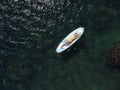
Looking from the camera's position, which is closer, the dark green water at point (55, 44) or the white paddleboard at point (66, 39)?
the dark green water at point (55, 44)

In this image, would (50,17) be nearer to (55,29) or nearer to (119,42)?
(55,29)

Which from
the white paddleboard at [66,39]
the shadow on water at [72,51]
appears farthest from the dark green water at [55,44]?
the white paddleboard at [66,39]

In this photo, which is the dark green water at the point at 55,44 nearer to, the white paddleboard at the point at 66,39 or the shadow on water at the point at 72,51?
the shadow on water at the point at 72,51

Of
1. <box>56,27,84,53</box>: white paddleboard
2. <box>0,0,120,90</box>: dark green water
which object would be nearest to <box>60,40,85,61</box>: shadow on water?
<box>0,0,120,90</box>: dark green water

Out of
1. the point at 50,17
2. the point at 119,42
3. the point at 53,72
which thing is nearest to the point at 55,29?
the point at 50,17

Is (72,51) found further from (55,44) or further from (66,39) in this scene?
(55,44)

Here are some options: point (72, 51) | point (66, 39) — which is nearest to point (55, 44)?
point (66, 39)

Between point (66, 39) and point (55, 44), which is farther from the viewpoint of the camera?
point (55, 44)
